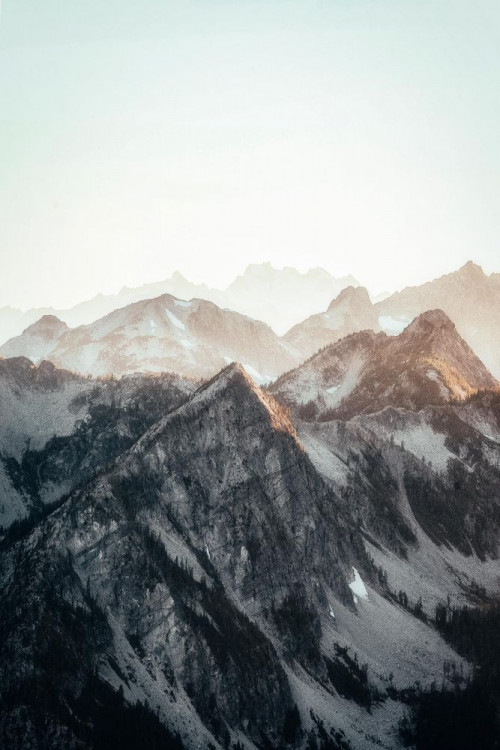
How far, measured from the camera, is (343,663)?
144625 millimetres

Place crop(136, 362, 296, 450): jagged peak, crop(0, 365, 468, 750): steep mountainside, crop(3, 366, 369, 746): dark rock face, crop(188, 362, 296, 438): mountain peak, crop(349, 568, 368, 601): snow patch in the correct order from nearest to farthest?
crop(0, 365, 468, 750): steep mountainside
crop(3, 366, 369, 746): dark rock face
crop(349, 568, 368, 601): snow patch
crop(136, 362, 296, 450): jagged peak
crop(188, 362, 296, 438): mountain peak

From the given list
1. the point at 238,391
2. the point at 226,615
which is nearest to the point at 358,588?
the point at 226,615

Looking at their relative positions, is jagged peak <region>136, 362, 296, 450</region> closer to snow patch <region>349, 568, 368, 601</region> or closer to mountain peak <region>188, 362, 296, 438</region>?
mountain peak <region>188, 362, 296, 438</region>

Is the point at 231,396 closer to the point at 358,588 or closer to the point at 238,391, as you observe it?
the point at 238,391

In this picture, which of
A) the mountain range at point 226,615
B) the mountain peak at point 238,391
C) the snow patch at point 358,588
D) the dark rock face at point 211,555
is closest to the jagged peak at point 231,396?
the mountain peak at point 238,391

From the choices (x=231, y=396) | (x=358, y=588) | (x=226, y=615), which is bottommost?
(x=358, y=588)

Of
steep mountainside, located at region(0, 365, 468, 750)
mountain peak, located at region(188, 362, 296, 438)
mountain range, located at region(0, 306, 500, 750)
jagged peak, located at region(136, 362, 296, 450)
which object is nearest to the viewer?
mountain range, located at region(0, 306, 500, 750)

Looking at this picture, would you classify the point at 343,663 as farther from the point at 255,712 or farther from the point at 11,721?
the point at 11,721

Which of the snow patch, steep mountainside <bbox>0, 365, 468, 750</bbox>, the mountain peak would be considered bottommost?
the snow patch

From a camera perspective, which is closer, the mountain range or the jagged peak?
the mountain range

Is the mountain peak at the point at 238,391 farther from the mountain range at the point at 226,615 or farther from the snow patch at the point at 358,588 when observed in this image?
the snow patch at the point at 358,588

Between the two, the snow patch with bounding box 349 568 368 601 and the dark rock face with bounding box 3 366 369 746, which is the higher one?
the dark rock face with bounding box 3 366 369 746

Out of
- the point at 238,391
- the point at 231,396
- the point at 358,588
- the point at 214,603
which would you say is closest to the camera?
the point at 214,603

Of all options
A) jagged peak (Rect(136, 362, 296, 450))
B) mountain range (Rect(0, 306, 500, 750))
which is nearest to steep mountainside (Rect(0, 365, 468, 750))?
mountain range (Rect(0, 306, 500, 750))
